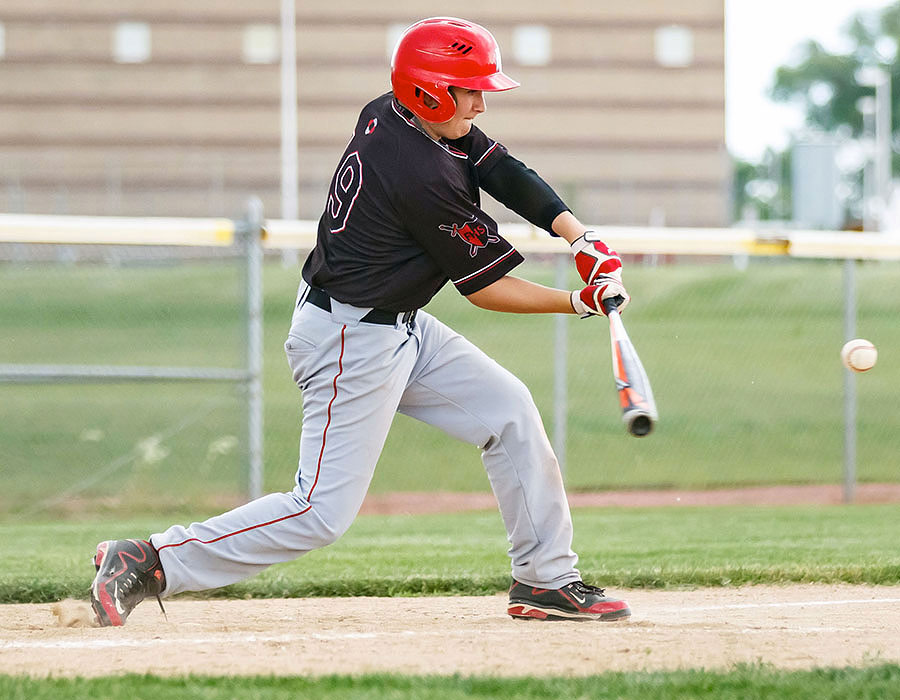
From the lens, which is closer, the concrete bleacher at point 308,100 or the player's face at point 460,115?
the player's face at point 460,115

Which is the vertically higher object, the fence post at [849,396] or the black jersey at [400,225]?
the black jersey at [400,225]

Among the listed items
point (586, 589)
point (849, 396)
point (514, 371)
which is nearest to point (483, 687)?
point (586, 589)

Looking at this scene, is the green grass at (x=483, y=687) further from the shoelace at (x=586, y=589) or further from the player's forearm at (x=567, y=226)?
the player's forearm at (x=567, y=226)

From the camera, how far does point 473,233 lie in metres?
4.06

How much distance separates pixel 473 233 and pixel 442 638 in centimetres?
127

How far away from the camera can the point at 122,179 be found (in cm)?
3109

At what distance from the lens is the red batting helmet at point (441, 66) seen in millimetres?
→ 4039

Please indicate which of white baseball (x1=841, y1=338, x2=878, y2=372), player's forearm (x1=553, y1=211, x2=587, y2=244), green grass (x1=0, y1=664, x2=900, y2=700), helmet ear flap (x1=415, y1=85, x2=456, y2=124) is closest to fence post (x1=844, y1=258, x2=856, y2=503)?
white baseball (x1=841, y1=338, x2=878, y2=372)

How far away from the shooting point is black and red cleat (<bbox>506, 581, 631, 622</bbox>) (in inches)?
174

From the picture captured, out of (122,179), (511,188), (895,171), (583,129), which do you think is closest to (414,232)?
(511,188)

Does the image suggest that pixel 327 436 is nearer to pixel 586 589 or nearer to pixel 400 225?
pixel 400 225

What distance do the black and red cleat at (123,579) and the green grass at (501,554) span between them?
105 cm

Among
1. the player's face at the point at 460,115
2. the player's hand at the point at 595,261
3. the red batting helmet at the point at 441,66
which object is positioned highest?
the red batting helmet at the point at 441,66

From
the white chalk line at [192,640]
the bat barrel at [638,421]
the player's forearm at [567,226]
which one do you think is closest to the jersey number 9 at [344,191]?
the player's forearm at [567,226]
